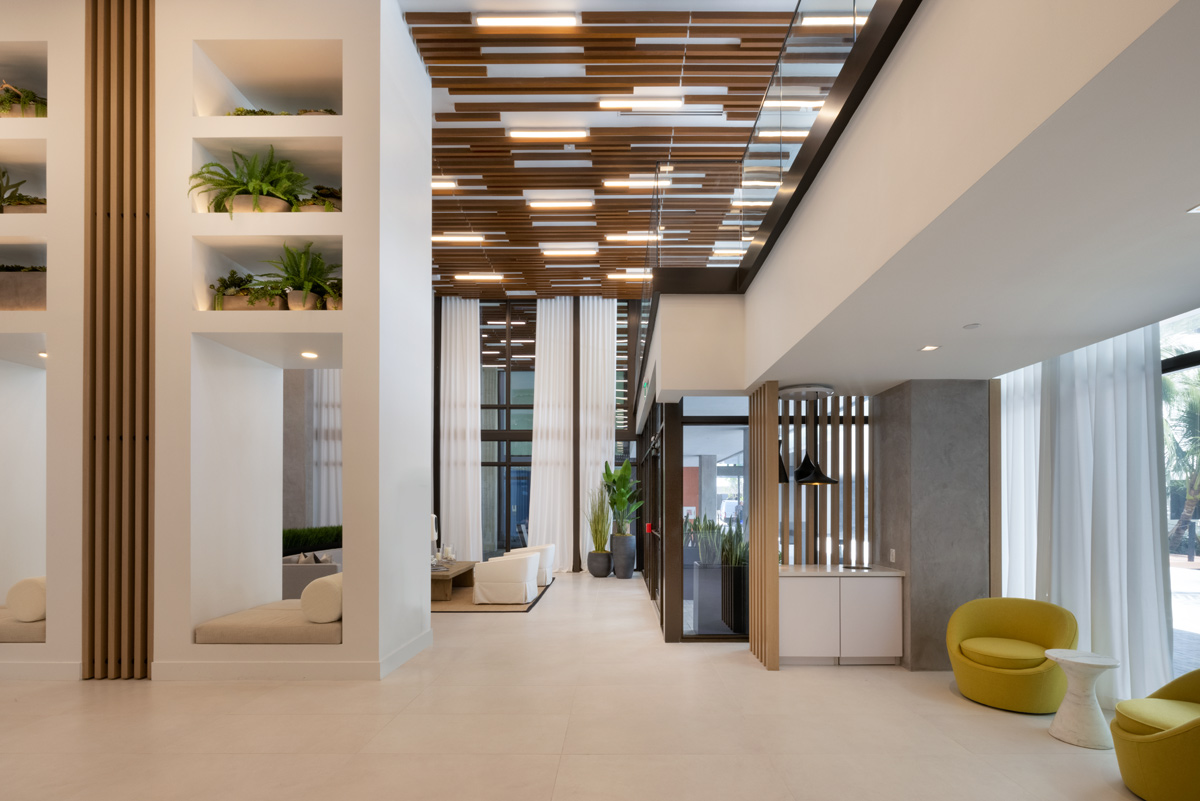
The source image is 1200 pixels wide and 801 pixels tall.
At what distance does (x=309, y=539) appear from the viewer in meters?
11.8

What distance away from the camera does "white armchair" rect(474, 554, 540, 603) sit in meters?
10.2

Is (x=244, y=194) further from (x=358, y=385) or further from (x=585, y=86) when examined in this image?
(x=585, y=86)

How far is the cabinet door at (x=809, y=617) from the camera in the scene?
6.81 m

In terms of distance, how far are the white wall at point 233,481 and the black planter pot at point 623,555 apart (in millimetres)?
7291

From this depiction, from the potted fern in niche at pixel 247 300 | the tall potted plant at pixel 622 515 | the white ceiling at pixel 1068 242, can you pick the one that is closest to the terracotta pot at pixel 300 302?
the potted fern in niche at pixel 247 300

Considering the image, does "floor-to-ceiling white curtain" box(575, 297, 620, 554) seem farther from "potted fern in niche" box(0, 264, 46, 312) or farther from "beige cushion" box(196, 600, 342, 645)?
"potted fern in niche" box(0, 264, 46, 312)

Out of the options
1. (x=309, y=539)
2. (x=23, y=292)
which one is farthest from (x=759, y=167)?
(x=309, y=539)

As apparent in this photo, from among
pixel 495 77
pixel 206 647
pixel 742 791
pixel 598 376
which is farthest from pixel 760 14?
pixel 598 376

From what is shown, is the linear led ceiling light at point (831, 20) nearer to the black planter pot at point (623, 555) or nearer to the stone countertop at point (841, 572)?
the stone countertop at point (841, 572)

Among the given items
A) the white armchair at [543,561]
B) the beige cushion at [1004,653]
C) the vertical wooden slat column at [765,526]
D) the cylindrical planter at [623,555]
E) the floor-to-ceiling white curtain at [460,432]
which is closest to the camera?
the beige cushion at [1004,653]

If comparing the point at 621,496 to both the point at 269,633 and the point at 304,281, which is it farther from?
the point at 304,281

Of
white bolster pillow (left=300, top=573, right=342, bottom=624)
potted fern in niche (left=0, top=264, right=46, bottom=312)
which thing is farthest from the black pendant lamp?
potted fern in niche (left=0, top=264, right=46, bottom=312)

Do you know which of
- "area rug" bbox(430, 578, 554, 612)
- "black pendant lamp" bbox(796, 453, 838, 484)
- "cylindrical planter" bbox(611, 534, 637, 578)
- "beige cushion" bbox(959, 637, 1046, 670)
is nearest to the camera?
"beige cushion" bbox(959, 637, 1046, 670)

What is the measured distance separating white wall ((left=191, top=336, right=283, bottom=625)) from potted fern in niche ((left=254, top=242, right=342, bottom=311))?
0.82 meters
